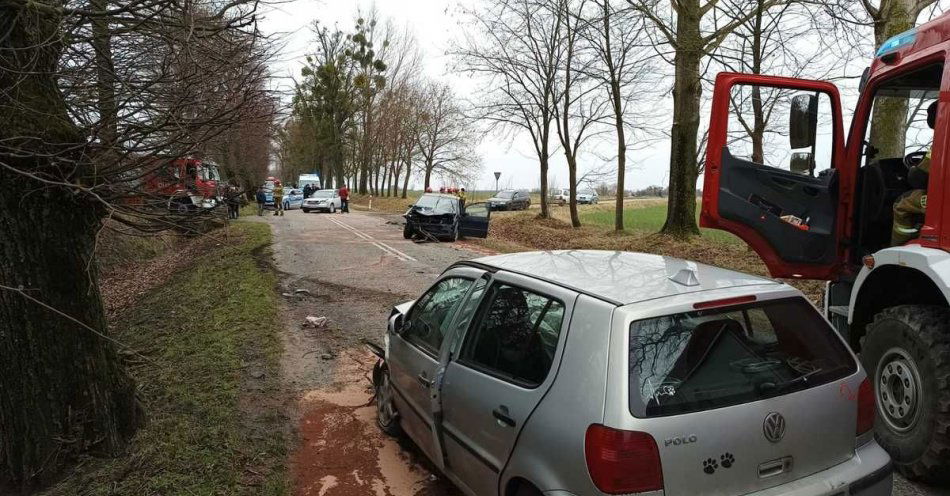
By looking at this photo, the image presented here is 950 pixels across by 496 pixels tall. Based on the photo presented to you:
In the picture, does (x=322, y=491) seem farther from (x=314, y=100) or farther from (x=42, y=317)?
(x=314, y=100)

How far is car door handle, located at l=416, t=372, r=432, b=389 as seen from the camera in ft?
11.8

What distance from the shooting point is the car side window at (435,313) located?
12.2ft

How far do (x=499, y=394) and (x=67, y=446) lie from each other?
10.9 feet

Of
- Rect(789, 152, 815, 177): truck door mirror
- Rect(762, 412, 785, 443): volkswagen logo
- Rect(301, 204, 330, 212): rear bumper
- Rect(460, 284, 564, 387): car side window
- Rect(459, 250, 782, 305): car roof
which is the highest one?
Rect(789, 152, 815, 177): truck door mirror

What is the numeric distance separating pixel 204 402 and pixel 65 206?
2.00 meters

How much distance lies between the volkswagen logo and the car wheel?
2.72 metres

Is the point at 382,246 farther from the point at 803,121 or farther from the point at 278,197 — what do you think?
the point at 278,197

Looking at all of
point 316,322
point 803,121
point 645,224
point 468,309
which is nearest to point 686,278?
point 468,309

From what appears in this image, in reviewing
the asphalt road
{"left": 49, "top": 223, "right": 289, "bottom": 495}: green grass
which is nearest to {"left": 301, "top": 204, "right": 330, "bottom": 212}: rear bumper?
the asphalt road

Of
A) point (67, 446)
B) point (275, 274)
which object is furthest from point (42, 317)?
point (275, 274)

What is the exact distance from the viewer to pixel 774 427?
240cm

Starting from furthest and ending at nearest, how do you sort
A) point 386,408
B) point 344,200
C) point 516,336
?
1. point 344,200
2. point 386,408
3. point 516,336

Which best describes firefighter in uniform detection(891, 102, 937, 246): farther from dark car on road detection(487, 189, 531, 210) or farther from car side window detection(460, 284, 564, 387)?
dark car on road detection(487, 189, 531, 210)

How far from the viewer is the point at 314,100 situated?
54281mm
